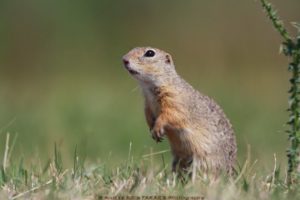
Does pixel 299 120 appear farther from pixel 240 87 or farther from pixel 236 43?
pixel 236 43

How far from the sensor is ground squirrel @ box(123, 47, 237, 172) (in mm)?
7086

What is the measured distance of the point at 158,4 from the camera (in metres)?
17.4

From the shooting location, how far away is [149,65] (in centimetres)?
750

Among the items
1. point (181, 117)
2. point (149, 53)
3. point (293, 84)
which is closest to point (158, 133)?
point (181, 117)

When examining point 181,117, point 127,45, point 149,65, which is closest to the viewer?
point 181,117

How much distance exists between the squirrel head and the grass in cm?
79

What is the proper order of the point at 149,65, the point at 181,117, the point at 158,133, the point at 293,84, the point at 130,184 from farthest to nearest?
the point at 149,65, the point at 181,117, the point at 158,133, the point at 293,84, the point at 130,184

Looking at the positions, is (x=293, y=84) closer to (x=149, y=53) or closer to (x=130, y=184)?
(x=130, y=184)

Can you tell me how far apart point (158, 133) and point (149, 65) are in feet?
2.27

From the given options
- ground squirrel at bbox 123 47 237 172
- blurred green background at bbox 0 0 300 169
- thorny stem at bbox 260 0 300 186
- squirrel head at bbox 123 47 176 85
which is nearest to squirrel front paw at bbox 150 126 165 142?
ground squirrel at bbox 123 47 237 172

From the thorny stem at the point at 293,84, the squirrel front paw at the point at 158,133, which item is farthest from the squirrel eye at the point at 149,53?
the thorny stem at the point at 293,84

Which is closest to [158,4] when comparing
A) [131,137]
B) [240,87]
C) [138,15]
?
[138,15]

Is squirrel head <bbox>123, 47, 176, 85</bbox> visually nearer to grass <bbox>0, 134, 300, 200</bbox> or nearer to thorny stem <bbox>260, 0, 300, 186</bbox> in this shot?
grass <bbox>0, 134, 300, 200</bbox>

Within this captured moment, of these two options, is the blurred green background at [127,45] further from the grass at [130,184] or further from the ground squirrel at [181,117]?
the grass at [130,184]
